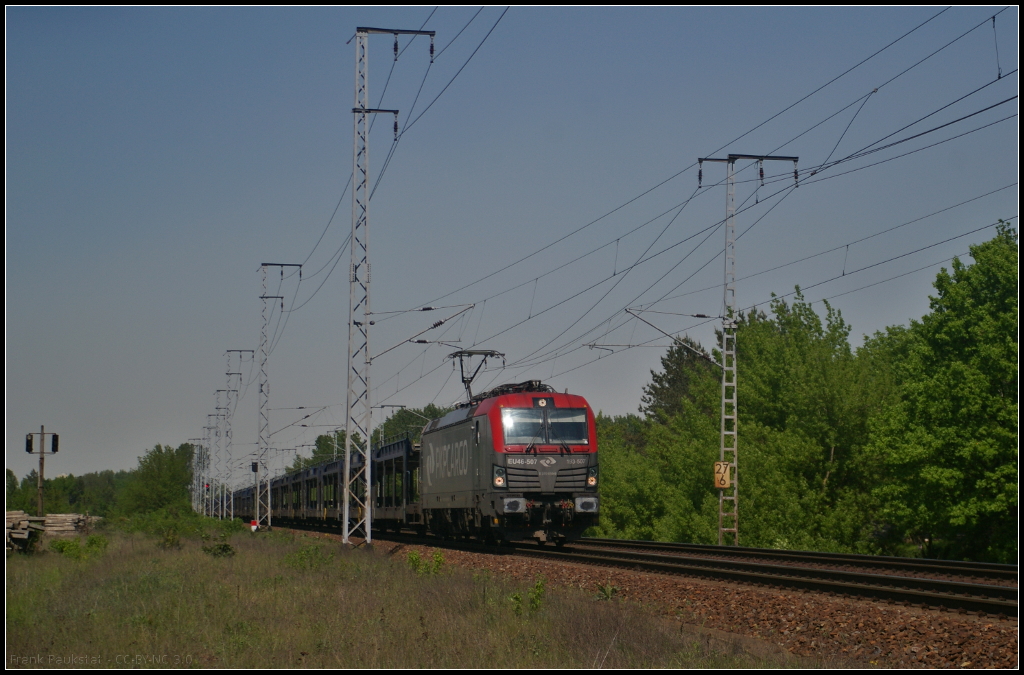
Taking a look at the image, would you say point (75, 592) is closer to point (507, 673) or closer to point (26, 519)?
point (507, 673)

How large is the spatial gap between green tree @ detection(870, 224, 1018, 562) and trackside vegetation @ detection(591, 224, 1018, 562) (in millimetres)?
52

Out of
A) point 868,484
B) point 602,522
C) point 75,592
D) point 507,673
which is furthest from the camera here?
point 602,522

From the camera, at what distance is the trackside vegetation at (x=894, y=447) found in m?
35.2

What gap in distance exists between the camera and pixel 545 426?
26.3 metres

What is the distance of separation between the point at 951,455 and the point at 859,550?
21.5 ft

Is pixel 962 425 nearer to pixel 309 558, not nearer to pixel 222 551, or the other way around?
pixel 309 558

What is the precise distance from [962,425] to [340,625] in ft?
99.4

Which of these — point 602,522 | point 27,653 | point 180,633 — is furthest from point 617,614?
point 602,522

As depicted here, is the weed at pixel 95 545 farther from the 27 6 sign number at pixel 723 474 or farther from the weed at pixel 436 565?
the 27 6 sign number at pixel 723 474

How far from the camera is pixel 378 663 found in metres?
10.2

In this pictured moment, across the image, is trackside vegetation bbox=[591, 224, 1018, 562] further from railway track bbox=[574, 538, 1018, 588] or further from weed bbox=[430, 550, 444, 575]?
weed bbox=[430, 550, 444, 575]

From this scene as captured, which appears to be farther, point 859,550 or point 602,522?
point 602,522

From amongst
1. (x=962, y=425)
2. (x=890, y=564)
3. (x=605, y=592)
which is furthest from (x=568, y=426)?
(x=962, y=425)

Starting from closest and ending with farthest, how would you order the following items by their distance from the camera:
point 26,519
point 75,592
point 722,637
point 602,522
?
point 722,637, point 75,592, point 26,519, point 602,522
